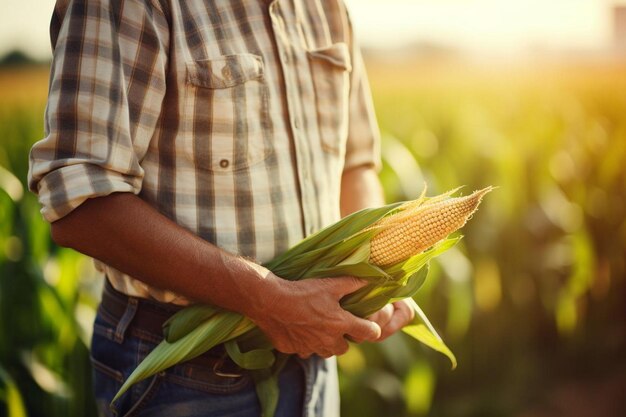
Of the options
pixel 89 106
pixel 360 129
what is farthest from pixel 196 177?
pixel 360 129

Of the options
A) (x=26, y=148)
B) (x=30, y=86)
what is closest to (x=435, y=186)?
(x=26, y=148)

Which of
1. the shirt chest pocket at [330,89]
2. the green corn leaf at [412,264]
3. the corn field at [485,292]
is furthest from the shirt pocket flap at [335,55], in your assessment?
the corn field at [485,292]

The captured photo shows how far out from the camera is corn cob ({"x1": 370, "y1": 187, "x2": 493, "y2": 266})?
119 centimetres

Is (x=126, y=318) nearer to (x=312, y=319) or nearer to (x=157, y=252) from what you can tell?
(x=157, y=252)

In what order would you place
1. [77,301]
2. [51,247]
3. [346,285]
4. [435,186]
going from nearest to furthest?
1. [346,285]
2. [77,301]
3. [51,247]
4. [435,186]

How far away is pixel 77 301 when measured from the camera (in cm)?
218

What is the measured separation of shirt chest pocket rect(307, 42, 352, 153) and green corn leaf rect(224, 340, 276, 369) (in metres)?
0.47

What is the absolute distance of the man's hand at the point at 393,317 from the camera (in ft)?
4.49

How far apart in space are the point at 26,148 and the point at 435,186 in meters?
2.87

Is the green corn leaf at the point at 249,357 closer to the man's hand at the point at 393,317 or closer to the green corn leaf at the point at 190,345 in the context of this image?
the green corn leaf at the point at 190,345

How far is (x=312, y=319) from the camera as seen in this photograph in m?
1.20

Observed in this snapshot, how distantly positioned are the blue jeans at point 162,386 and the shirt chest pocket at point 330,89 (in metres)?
0.56

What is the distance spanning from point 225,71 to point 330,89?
337 mm

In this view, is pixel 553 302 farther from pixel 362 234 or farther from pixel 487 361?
pixel 362 234
